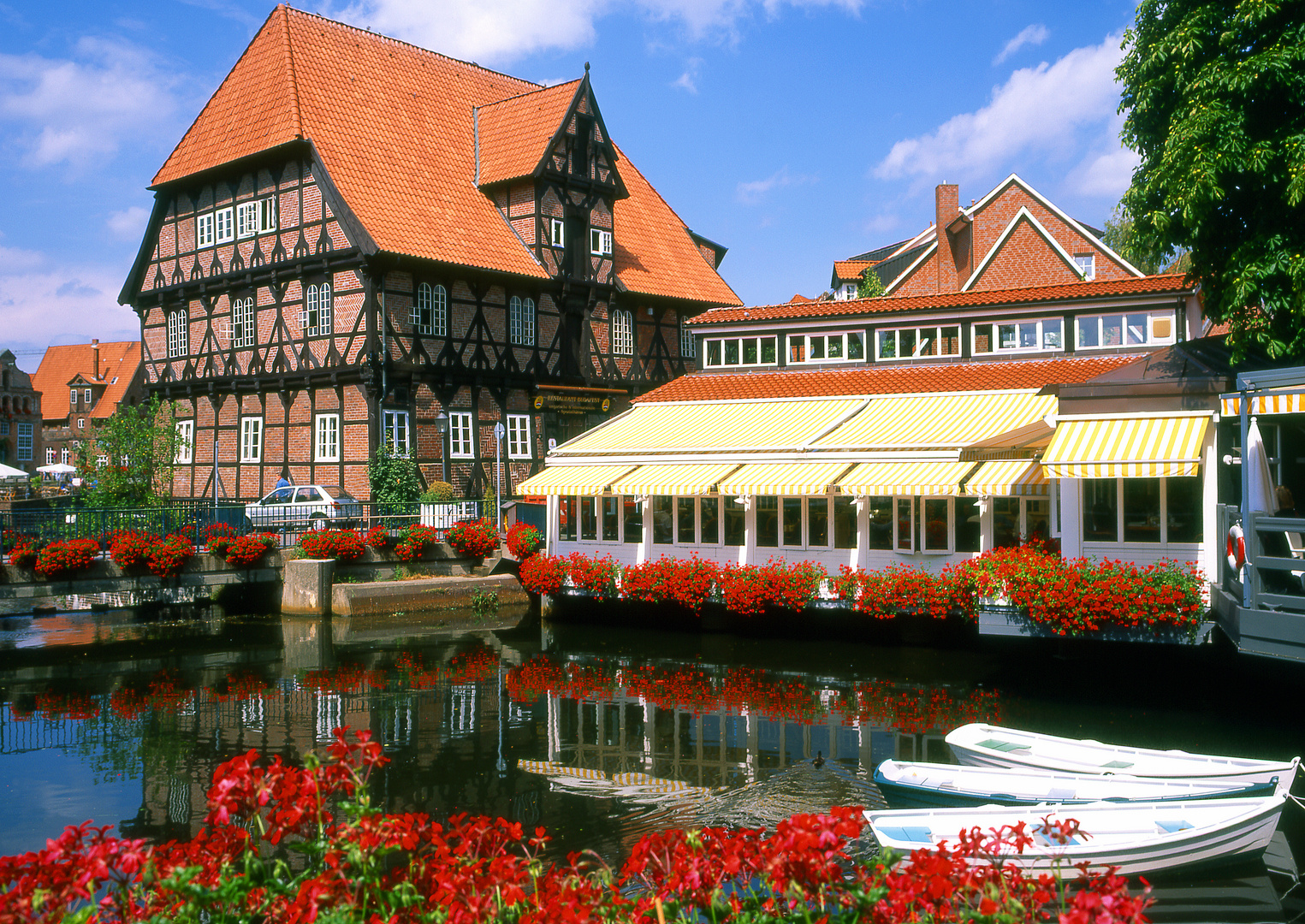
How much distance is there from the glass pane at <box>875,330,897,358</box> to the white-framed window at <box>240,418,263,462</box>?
19036 mm

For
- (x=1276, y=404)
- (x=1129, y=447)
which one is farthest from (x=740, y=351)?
(x=1276, y=404)

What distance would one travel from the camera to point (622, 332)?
39.6 meters

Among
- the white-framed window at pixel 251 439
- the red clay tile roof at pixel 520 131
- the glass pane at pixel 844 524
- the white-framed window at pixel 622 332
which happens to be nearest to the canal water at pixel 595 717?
the glass pane at pixel 844 524

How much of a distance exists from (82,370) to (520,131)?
66806 millimetres

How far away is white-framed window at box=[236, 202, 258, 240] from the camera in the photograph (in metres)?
34.3

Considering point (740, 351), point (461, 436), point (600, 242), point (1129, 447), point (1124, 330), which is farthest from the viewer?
point (600, 242)

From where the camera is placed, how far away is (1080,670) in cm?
1811

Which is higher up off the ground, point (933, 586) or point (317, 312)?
point (317, 312)

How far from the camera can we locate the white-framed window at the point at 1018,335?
25.2m

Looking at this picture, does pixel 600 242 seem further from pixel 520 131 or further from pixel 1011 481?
pixel 1011 481

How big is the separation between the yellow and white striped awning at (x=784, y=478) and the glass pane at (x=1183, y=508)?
5787mm

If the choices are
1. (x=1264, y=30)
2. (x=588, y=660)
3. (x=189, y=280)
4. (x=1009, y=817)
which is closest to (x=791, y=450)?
(x=588, y=660)

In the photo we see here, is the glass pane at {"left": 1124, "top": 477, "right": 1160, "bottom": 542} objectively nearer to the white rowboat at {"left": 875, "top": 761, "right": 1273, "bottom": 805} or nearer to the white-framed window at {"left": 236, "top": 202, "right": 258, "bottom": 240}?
the white rowboat at {"left": 875, "top": 761, "right": 1273, "bottom": 805}

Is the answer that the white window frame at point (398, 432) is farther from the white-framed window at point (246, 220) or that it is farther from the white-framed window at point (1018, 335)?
the white-framed window at point (1018, 335)
